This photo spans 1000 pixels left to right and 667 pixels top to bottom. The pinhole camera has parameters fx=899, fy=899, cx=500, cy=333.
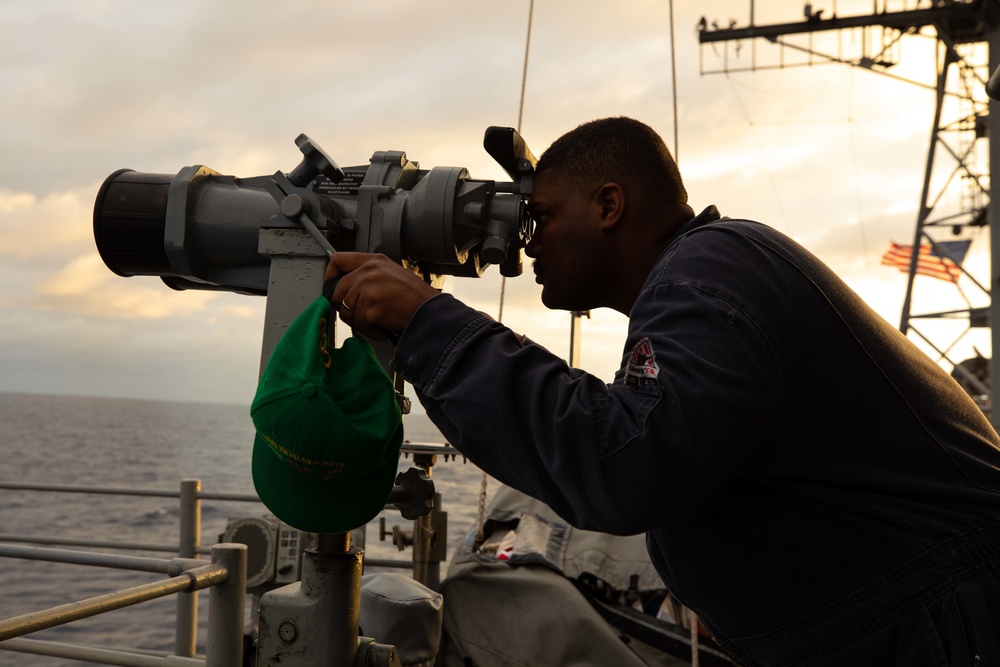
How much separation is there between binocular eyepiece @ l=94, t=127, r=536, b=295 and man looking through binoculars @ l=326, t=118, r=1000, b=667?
0.36m

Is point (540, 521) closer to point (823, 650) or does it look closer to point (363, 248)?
point (363, 248)

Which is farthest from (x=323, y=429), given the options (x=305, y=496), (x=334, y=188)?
(x=334, y=188)

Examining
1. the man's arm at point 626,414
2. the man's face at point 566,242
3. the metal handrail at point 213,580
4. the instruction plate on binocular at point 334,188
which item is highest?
the instruction plate on binocular at point 334,188

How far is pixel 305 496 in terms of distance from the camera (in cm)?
145

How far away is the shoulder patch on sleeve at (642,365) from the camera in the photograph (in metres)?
1.05

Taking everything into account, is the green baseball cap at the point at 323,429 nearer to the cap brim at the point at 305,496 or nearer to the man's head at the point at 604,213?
the cap brim at the point at 305,496

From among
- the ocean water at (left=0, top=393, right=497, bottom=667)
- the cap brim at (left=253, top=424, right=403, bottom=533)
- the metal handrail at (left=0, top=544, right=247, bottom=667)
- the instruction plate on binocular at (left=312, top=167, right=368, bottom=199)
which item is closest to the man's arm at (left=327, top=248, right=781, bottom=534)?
the cap brim at (left=253, top=424, right=403, bottom=533)

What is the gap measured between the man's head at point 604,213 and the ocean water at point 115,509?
83.9 inches

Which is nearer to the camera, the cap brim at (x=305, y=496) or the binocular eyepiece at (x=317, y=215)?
the cap brim at (x=305, y=496)

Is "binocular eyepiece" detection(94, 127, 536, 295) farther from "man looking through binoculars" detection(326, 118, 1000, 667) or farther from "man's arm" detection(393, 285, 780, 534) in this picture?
"man's arm" detection(393, 285, 780, 534)

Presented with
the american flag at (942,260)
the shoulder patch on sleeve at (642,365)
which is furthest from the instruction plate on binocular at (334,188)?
the american flag at (942,260)

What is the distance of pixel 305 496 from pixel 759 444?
0.74 meters

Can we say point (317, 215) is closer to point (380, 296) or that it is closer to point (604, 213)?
point (380, 296)

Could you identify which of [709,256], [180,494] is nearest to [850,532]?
[709,256]
